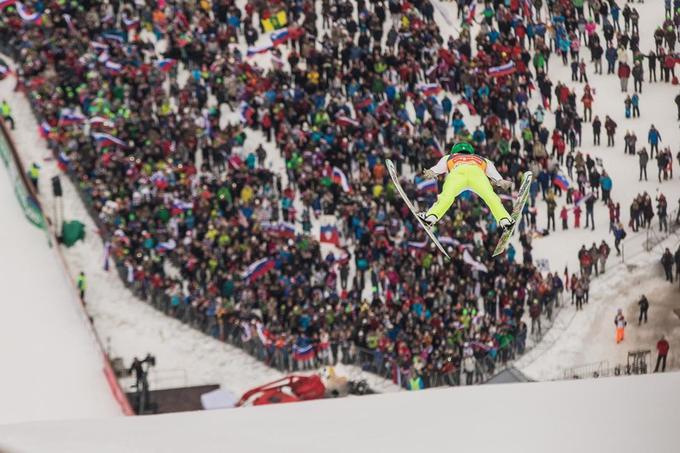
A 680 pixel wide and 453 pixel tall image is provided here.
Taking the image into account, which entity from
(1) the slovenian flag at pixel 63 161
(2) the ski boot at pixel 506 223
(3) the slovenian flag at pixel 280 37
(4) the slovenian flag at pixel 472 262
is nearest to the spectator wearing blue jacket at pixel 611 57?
(3) the slovenian flag at pixel 280 37

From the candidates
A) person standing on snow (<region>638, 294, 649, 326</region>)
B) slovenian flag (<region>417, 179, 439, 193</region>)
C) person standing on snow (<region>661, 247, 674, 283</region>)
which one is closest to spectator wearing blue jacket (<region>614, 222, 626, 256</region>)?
person standing on snow (<region>661, 247, 674, 283</region>)

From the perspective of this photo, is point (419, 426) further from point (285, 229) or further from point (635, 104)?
point (635, 104)

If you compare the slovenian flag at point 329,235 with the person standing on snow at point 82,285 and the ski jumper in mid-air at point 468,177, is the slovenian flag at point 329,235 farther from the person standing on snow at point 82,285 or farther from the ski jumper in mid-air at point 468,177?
the ski jumper in mid-air at point 468,177

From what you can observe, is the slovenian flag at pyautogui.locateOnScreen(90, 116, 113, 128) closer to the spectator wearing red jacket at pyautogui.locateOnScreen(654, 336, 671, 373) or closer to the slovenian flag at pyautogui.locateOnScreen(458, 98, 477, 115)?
the slovenian flag at pyautogui.locateOnScreen(458, 98, 477, 115)

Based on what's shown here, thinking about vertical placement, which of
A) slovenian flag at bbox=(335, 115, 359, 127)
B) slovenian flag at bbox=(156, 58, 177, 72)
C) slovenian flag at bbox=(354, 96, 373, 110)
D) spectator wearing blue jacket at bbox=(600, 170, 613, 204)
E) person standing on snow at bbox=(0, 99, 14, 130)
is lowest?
spectator wearing blue jacket at bbox=(600, 170, 613, 204)

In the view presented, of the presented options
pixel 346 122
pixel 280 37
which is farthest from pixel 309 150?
pixel 280 37

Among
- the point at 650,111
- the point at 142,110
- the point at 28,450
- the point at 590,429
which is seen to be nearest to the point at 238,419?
the point at 28,450
